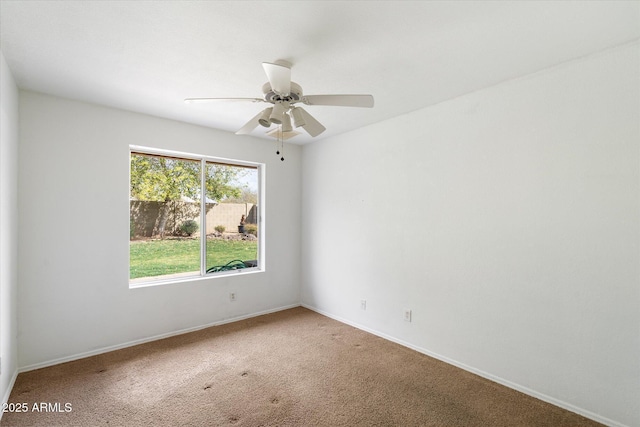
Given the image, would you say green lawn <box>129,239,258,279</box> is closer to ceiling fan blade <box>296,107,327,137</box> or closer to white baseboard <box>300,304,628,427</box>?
white baseboard <box>300,304,628,427</box>

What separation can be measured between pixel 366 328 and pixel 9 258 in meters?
3.45

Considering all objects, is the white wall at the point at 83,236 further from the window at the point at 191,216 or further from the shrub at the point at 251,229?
the shrub at the point at 251,229

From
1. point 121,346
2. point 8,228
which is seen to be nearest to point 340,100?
point 8,228

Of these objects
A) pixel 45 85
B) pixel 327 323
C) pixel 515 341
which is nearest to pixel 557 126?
pixel 515 341

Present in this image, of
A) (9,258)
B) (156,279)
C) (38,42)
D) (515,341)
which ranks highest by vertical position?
(38,42)

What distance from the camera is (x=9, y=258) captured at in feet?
7.77

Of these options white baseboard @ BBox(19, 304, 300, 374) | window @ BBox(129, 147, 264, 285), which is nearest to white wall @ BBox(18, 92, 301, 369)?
white baseboard @ BBox(19, 304, 300, 374)

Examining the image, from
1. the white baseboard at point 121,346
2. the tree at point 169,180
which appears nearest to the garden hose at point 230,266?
the white baseboard at point 121,346

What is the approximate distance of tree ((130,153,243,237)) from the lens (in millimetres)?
3519

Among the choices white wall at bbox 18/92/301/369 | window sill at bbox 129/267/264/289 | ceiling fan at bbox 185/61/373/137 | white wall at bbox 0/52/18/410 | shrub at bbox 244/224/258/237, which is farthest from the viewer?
shrub at bbox 244/224/258/237

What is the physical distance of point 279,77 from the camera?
1.82m

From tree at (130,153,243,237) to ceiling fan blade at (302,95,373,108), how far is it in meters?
2.36

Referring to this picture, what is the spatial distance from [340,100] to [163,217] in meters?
2.74

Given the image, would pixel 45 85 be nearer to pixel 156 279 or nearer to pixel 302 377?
pixel 156 279
